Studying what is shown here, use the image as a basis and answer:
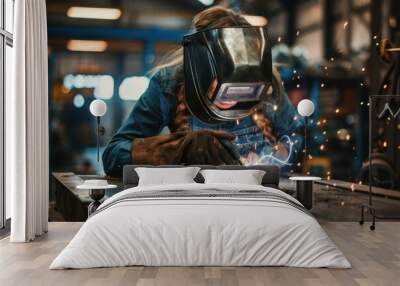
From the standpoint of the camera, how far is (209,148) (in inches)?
273

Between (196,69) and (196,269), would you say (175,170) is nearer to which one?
(196,69)

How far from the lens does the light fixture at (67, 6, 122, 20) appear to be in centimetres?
691

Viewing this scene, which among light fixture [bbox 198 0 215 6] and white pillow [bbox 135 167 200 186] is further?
light fixture [bbox 198 0 215 6]

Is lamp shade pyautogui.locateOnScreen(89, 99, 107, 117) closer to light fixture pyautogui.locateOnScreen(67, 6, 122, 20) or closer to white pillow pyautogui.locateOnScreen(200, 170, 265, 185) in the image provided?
light fixture pyautogui.locateOnScreen(67, 6, 122, 20)

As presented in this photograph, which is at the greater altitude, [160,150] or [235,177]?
[160,150]

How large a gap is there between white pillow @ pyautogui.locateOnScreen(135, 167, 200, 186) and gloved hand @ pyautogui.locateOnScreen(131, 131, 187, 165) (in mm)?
461

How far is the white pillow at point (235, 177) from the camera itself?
6.17 metres

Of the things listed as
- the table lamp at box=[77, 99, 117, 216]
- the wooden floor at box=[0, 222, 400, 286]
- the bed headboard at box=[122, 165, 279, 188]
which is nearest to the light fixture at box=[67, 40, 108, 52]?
the table lamp at box=[77, 99, 117, 216]

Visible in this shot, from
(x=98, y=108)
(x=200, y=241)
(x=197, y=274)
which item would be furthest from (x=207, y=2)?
(x=197, y=274)

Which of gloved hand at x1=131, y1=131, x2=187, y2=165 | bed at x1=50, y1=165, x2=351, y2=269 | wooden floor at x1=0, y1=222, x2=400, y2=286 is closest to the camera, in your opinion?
wooden floor at x1=0, y1=222, x2=400, y2=286

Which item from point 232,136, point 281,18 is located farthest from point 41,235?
point 281,18

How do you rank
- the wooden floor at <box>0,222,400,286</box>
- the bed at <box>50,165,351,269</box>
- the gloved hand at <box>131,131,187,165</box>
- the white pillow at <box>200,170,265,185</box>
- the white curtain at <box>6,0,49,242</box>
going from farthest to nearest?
the gloved hand at <box>131,131,187,165</box>, the white pillow at <box>200,170,265,185</box>, the white curtain at <box>6,0,49,242</box>, the bed at <box>50,165,351,269</box>, the wooden floor at <box>0,222,400,286</box>

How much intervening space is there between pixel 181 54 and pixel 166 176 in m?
1.77

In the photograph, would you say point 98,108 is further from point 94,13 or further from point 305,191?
point 305,191
